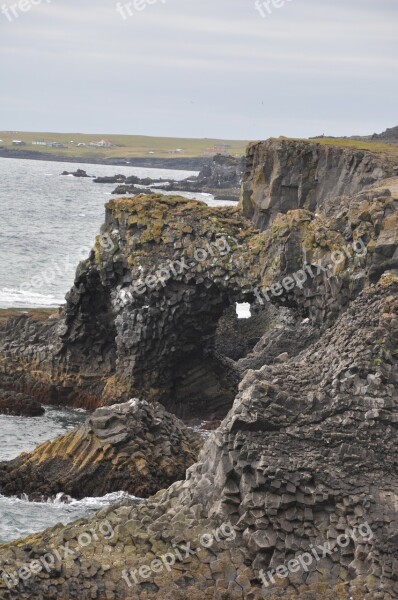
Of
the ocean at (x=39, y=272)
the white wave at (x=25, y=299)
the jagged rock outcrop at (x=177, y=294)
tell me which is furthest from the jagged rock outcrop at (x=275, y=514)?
the white wave at (x=25, y=299)

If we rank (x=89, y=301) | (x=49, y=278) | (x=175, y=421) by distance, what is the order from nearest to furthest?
(x=175, y=421), (x=89, y=301), (x=49, y=278)

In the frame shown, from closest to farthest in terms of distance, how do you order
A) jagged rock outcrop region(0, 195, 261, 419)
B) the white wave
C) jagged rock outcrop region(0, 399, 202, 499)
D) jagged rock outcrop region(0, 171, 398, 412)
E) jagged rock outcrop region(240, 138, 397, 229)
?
jagged rock outcrop region(0, 399, 202, 499) < jagged rock outcrop region(0, 171, 398, 412) < jagged rock outcrop region(0, 195, 261, 419) < jagged rock outcrop region(240, 138, 397, 229) < the white wave

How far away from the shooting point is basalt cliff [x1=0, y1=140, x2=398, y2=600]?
72.2 ft

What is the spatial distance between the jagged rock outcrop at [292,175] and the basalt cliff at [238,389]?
3.36 meters

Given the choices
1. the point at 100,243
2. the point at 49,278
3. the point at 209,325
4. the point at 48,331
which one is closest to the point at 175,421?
the point at 209,325

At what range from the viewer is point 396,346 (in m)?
24.2

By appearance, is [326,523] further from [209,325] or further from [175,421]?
[209,325]

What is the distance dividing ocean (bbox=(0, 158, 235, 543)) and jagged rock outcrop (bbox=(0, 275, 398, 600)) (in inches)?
219

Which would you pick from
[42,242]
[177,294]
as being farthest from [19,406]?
[42,242]

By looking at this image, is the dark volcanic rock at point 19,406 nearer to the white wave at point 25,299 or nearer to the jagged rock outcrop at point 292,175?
the jagged rock outcrop at point 292,175

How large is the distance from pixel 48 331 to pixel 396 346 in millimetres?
26226

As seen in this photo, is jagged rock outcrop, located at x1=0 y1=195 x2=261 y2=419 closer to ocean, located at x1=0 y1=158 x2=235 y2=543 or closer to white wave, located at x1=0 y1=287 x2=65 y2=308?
ocean, located at x1=0 y1=158 x2=235 y2=543

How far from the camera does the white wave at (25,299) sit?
70481mm

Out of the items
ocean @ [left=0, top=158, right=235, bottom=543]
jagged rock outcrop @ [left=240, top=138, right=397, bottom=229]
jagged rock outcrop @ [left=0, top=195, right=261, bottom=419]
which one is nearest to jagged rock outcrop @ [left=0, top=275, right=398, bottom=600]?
ocean @ [left=0, top=158, right=235, bottom=543]
